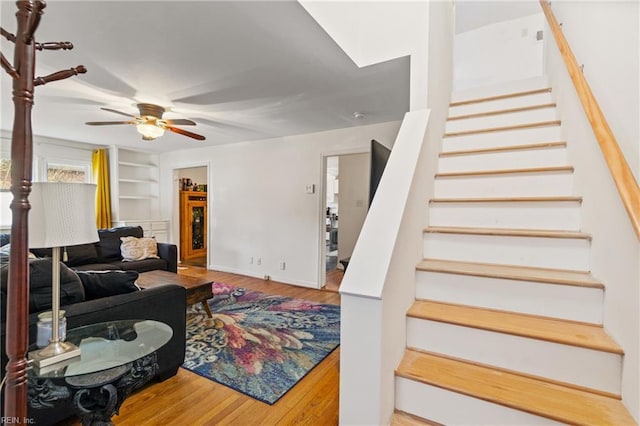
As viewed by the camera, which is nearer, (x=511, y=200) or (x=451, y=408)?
(x=451, y=408)

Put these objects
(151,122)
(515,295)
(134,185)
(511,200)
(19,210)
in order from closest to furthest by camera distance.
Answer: (19,210) → (515,295) → (511,200) → (151,122) → (134,185)

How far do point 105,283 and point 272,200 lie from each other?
3203 millimetres

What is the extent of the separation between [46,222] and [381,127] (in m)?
3.57

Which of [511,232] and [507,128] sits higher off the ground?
[507,128]

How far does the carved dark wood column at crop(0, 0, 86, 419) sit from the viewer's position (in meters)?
0.72

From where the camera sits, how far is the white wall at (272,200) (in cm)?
446

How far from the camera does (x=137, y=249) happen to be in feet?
13.8

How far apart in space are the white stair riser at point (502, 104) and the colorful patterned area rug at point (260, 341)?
2.30 metres

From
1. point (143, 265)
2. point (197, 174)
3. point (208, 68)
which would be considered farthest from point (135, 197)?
point (208, 68)

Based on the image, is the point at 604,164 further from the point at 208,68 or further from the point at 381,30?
the point at 208,68

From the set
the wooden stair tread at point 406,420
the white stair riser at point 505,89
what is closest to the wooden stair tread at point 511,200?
the wooden stair tread at point 406,420

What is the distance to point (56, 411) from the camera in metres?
1.55

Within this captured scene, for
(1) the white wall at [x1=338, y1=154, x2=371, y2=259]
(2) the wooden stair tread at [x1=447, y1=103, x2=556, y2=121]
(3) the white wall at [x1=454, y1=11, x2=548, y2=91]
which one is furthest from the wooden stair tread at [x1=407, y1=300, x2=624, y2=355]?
(1) the white wall at [x1=338, y1=154, x2=371, y2=259]

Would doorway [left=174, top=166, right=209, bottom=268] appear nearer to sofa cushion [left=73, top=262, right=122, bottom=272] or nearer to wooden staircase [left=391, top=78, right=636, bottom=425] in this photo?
sofa cushion [left=73, top=262, right=122, bottom=272]
